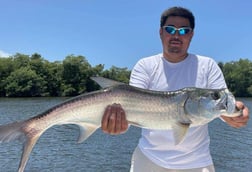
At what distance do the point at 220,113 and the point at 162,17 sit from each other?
4.61ft

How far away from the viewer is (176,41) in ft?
13.9

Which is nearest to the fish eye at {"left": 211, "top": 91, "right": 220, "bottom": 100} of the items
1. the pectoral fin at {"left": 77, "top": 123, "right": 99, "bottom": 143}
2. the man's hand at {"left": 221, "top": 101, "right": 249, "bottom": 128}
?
the man's hand at {"left": 221, "top": 101, "right": 249, "bottom": 128}

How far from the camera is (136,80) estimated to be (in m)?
4.22

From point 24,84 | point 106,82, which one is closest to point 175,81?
point 106,82

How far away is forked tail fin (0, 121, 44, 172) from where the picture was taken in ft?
11.2

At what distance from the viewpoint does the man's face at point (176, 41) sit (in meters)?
4.25

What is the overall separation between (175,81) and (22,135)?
1.72 meters

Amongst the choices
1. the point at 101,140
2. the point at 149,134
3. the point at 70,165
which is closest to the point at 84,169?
the point at 70,165

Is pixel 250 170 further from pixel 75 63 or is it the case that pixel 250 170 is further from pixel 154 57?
pixel 75 63

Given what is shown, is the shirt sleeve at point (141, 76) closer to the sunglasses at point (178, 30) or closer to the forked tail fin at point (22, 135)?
the sunglasses at point (178, 30)

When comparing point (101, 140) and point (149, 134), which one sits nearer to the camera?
point (149, 134)

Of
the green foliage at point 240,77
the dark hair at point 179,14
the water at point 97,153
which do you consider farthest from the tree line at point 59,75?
the dark hair at point 179,14

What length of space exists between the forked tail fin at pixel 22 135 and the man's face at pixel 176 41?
169cm

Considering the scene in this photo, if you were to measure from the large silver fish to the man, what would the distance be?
1.06 feet
